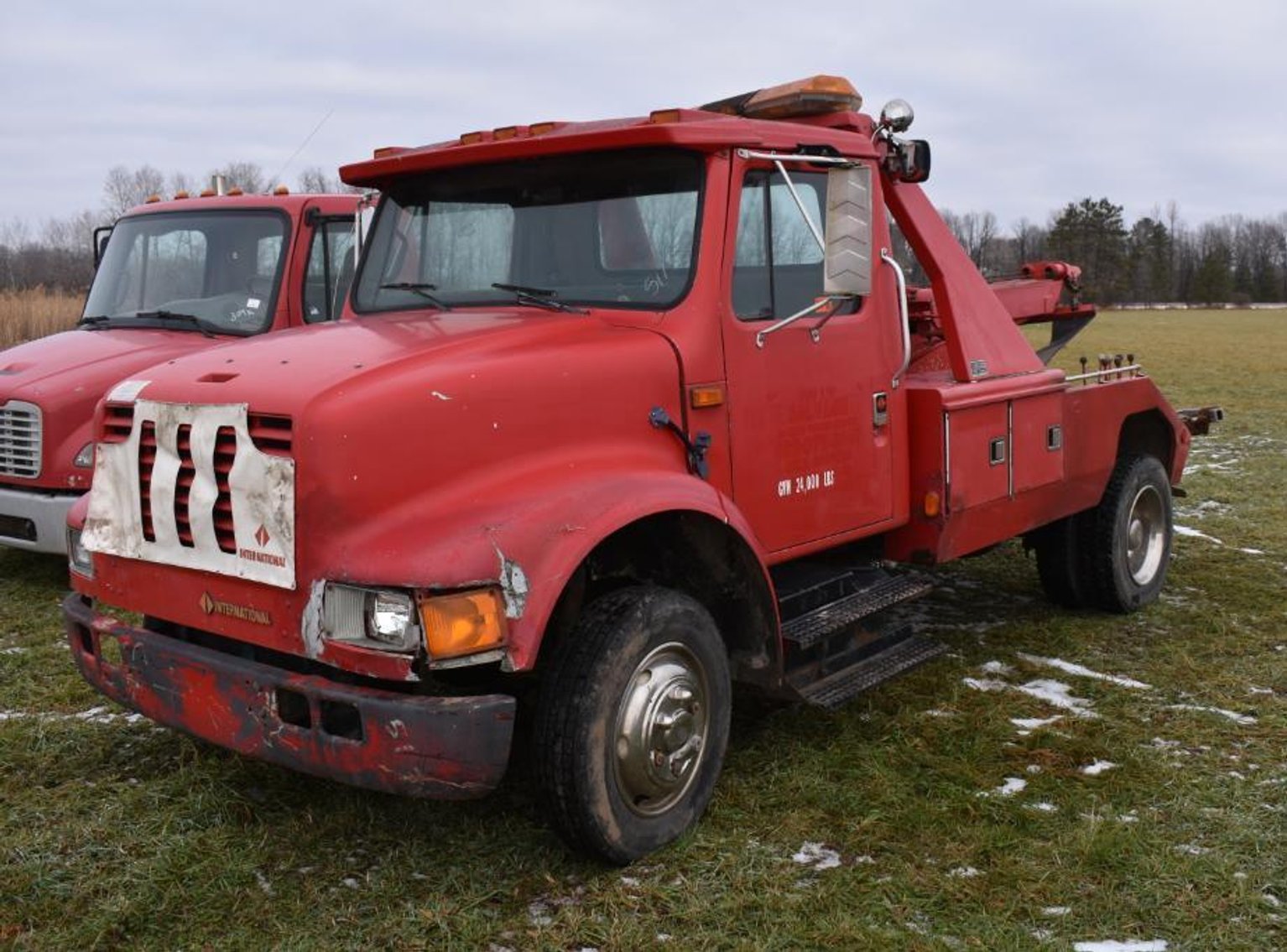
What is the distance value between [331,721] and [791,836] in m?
1.59

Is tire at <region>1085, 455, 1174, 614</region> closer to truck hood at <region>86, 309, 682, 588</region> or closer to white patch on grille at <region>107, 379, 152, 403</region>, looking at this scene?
truck hood at <region>86, 309, 682, 588</region>

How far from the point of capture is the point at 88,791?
14.9ft

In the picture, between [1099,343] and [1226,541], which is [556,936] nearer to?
[1226,541]

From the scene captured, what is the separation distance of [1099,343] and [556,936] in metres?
37.3

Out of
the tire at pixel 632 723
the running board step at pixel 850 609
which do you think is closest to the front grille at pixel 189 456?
the tire at pixel 632 723

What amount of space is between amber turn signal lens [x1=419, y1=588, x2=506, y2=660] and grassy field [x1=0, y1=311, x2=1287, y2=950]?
2.80 ft

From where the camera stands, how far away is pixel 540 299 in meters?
4.48

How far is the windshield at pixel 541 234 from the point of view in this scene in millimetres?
4391

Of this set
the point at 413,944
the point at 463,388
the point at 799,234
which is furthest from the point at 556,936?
the point at 799,234

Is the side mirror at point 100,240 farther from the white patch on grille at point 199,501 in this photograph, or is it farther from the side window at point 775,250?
the side window at point 775,250

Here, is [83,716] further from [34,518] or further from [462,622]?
[462,622]

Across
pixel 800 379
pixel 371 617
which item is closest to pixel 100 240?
pixel 800 379

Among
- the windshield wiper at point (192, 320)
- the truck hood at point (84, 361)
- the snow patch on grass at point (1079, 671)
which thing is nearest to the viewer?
the snow patch on grass at point (1079, 671)

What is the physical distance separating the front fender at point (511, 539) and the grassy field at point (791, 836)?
3.00 feet
